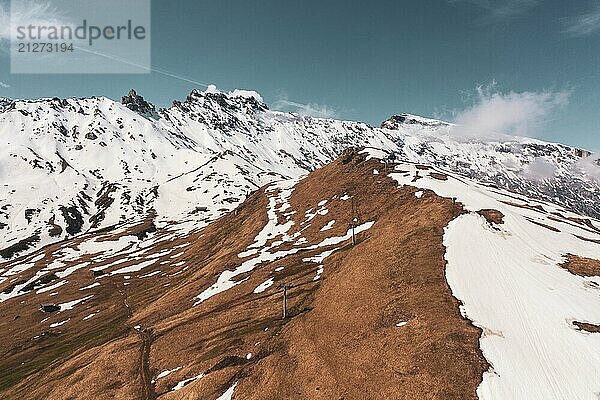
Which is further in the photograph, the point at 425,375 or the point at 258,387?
the point at 258,387

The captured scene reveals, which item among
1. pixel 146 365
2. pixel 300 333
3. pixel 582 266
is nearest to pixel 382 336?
pixel 300 333

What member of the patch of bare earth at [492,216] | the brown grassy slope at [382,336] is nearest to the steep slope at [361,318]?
the brown grassy slope at [382,336]

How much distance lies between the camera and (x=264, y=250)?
105938 mm

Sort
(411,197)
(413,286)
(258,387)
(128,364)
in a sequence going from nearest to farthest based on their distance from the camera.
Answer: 1. (258,387)
2. (413,286)
3. (128,364)
4. (411,197)

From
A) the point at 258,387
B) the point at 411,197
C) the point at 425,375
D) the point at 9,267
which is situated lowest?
the point at 9,267

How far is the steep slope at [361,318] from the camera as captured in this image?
37625mm

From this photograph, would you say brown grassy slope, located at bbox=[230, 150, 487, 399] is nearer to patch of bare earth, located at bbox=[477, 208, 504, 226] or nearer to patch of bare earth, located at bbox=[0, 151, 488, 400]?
patch of bare earth, located at bbox=[0, 151, 488, 400]

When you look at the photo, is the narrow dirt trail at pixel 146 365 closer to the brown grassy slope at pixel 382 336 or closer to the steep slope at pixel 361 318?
the steep slope at pixel 361 318

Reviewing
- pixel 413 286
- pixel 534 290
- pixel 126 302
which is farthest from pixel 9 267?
pixel 534 290

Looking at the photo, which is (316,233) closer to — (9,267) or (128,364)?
(128,364)

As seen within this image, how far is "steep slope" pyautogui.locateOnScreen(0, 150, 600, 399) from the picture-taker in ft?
123

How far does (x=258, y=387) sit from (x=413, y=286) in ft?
Result: 81.9

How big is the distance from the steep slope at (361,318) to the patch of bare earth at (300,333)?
0.26m

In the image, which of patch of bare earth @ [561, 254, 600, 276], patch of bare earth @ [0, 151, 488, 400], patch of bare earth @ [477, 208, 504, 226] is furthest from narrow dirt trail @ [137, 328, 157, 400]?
patch of bare earth @ [477, 208, 504, 226]
